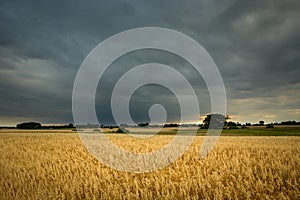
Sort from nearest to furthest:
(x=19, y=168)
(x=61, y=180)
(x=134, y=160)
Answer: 1. (x=61, y=180)
2. (x=19, y=168)
3. (x=134, y=160)

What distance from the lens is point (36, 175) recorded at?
8320 mm

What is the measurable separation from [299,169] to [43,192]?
293 inches

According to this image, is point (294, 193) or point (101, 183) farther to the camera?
point (101, 183)

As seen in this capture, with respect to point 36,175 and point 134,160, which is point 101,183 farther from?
point 134,160

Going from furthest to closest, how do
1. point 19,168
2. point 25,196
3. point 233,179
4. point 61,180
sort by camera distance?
point 19,168, point 61,180, point 233,179, point 25,196

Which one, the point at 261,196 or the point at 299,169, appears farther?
the point at 299,169

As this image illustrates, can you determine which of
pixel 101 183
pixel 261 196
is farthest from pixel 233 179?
pixel 101 183

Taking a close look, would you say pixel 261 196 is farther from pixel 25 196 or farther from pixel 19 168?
pixel 19 168

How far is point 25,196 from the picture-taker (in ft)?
20.3

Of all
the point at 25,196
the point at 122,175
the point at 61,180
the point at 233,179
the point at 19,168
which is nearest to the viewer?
the point at 25,196

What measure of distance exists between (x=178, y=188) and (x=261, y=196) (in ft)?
6.13

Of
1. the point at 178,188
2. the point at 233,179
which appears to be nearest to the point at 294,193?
the point at 233,179

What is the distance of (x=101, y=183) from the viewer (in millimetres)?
7133

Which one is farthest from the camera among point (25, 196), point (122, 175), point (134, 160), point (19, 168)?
point (134, 160)
